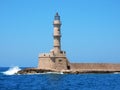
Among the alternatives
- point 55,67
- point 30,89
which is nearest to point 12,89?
point 30,89

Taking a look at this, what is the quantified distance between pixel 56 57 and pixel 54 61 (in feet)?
1.85

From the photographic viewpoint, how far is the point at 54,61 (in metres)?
52.2

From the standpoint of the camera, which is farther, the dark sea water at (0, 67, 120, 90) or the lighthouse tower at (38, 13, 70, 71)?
the lighthouse tower at (38, 13, 70, 71)

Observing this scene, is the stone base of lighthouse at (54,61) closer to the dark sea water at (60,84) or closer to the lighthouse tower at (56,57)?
the lighthouse tower at (56,57)

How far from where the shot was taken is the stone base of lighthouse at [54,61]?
52.1 m

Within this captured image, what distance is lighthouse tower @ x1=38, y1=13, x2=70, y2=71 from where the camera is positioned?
51.8 metres

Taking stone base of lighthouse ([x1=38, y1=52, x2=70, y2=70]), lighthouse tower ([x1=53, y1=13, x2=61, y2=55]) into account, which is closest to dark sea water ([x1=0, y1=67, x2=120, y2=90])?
stone base of lighthouse ([x1=38, y1=52, x2=70, y2=70])

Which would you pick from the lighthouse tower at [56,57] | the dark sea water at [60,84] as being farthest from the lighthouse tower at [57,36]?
the dark sea water at [60,84]

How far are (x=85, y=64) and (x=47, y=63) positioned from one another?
16.7 feet

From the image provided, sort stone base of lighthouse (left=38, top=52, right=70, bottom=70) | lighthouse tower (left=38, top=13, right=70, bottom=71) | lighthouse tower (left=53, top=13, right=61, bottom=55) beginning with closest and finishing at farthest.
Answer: lighthouse tower (left=53, top=13, right=61, bottom=55) < lighthouse tower (left=38, top=13, right=70, bottom=71) < stone base of lighthouse (left=38, top=52, right=70, bottom=70)

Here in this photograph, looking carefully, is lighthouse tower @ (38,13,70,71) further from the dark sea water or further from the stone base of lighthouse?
the dark sea water

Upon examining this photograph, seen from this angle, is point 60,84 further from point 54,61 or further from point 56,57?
point 54,61

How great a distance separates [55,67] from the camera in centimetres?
5228

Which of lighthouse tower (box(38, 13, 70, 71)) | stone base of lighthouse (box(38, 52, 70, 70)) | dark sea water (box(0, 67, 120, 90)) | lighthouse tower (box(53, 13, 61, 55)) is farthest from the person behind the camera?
stone base of lighthouse (box(38, 52, 70, 70))
